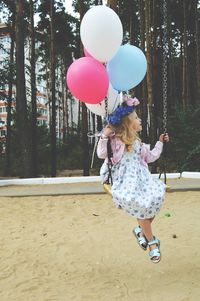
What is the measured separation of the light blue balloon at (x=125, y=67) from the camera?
14.3 ft

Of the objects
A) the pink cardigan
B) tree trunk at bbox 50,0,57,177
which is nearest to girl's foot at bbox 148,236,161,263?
the pink cardigan

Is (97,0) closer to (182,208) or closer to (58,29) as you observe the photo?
(58,29)

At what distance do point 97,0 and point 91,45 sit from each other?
14.3 m

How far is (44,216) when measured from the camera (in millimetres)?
8086

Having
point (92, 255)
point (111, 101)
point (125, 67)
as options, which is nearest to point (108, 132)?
point (111, 101)

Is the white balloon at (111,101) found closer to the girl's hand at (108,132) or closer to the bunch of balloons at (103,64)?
the bunch of balloons at (103,64)

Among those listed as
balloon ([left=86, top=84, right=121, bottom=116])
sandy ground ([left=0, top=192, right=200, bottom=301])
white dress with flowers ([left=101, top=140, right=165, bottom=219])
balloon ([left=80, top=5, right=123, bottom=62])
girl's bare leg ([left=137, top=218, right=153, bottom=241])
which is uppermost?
balloon ([left=80, top=5, right=123, bottom=62])

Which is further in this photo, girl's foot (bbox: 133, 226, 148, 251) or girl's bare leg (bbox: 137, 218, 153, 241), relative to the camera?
girl's foot (bbox: 133, 226, 148, 251)

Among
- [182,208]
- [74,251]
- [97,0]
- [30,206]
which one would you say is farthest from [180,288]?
[97,0]

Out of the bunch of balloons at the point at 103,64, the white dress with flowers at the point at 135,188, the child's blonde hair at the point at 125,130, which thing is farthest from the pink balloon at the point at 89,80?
the white dress with flowers at the point at 135,188

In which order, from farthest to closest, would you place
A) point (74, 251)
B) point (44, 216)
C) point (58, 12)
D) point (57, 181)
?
point (58, 12), point (57, 181), point (44, 216), point (74, 251)

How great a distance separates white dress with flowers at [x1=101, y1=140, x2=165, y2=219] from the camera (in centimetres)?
381

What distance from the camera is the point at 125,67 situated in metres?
4.33

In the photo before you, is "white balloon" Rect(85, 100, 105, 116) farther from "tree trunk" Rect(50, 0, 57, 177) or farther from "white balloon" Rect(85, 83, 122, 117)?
"tree trunk" Rect(50, 0, 57, 177)
